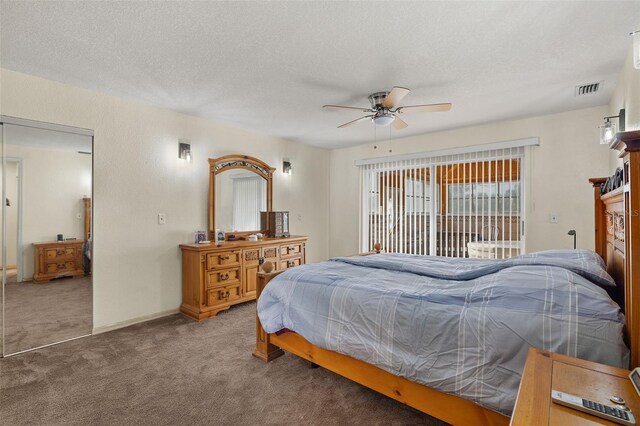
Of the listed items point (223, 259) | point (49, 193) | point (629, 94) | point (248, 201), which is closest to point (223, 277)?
point (223, 259)

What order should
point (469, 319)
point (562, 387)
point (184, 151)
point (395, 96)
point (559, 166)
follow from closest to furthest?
point (562, 387), point (469, 319), point (395, 96), point (559, 166), point (184, 151)

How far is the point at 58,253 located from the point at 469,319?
12.1ft

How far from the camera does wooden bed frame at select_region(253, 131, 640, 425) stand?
3.54 feet

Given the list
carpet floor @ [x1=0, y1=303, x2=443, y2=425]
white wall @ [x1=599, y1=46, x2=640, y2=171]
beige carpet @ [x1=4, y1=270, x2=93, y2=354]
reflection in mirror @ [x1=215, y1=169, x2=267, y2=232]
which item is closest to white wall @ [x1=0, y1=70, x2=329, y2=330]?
beige carpet @ [x1=4, y1=270, x2=93, y2=354]

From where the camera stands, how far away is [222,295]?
3.86 meters

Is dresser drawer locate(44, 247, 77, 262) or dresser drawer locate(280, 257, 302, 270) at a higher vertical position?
dresser drawer locate(44, 247, 77, 262)

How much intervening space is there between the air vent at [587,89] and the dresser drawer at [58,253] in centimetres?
534

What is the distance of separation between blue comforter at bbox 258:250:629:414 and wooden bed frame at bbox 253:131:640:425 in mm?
118

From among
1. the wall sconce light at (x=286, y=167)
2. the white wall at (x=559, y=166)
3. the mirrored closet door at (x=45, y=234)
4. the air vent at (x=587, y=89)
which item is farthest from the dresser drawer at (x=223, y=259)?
the air vent at (x=587, y=89)

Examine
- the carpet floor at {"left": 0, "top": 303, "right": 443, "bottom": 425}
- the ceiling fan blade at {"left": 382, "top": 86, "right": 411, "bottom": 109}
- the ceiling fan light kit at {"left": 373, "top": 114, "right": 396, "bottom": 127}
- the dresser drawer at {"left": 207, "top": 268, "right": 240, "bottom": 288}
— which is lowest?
the carpet floor at {"left": 0, "top": 303, "right": 443, "bottom": 425}

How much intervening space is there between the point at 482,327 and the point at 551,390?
0.57m

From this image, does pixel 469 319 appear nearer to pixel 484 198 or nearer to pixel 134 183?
pixel 484 198

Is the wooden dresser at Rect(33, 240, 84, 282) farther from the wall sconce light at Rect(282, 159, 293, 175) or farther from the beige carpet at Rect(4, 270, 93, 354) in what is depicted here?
the wall sconce light at Rect(282, 159, 293, 175)

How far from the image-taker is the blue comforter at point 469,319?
1367 millimetres
